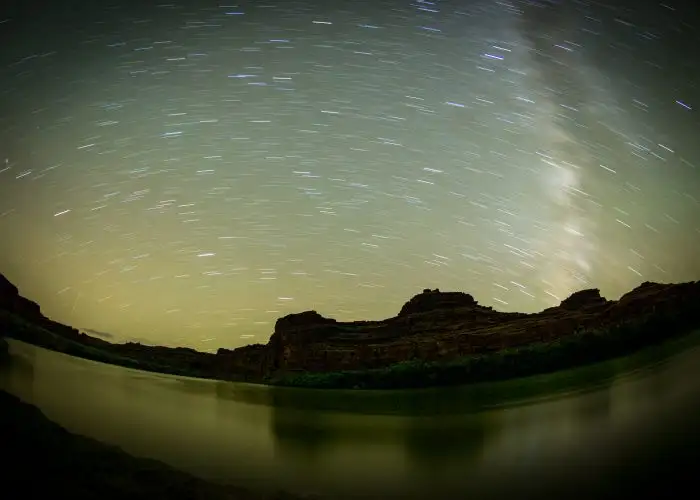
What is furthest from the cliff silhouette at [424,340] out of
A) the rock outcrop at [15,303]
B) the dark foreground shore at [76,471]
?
the dark foreground shore at [76,471]

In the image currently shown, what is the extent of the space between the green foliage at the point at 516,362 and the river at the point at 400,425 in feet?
0.19

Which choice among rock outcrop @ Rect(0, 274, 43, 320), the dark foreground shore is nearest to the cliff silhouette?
rock outcrop @ Rect(0, 274, 43, 320)

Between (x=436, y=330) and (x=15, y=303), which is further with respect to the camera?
(x=436, y=330)

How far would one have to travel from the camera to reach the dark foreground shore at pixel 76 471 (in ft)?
8.75

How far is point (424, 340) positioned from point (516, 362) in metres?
0.59

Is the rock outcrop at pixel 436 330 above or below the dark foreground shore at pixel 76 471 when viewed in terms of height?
above

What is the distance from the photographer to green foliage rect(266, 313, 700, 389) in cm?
321

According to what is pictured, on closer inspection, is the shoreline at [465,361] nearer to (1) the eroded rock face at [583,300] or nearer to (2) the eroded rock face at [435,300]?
(1) the eroded rock face at [583,300]

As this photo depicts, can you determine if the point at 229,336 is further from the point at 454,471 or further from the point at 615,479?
the point at 615,479

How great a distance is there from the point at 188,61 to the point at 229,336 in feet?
6.13

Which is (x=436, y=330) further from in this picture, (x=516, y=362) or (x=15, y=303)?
(x=15, y=303)

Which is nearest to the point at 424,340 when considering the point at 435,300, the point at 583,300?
the point at 435,300

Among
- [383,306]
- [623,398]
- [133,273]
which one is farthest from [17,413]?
[623,398]

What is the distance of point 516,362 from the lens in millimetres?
3301
